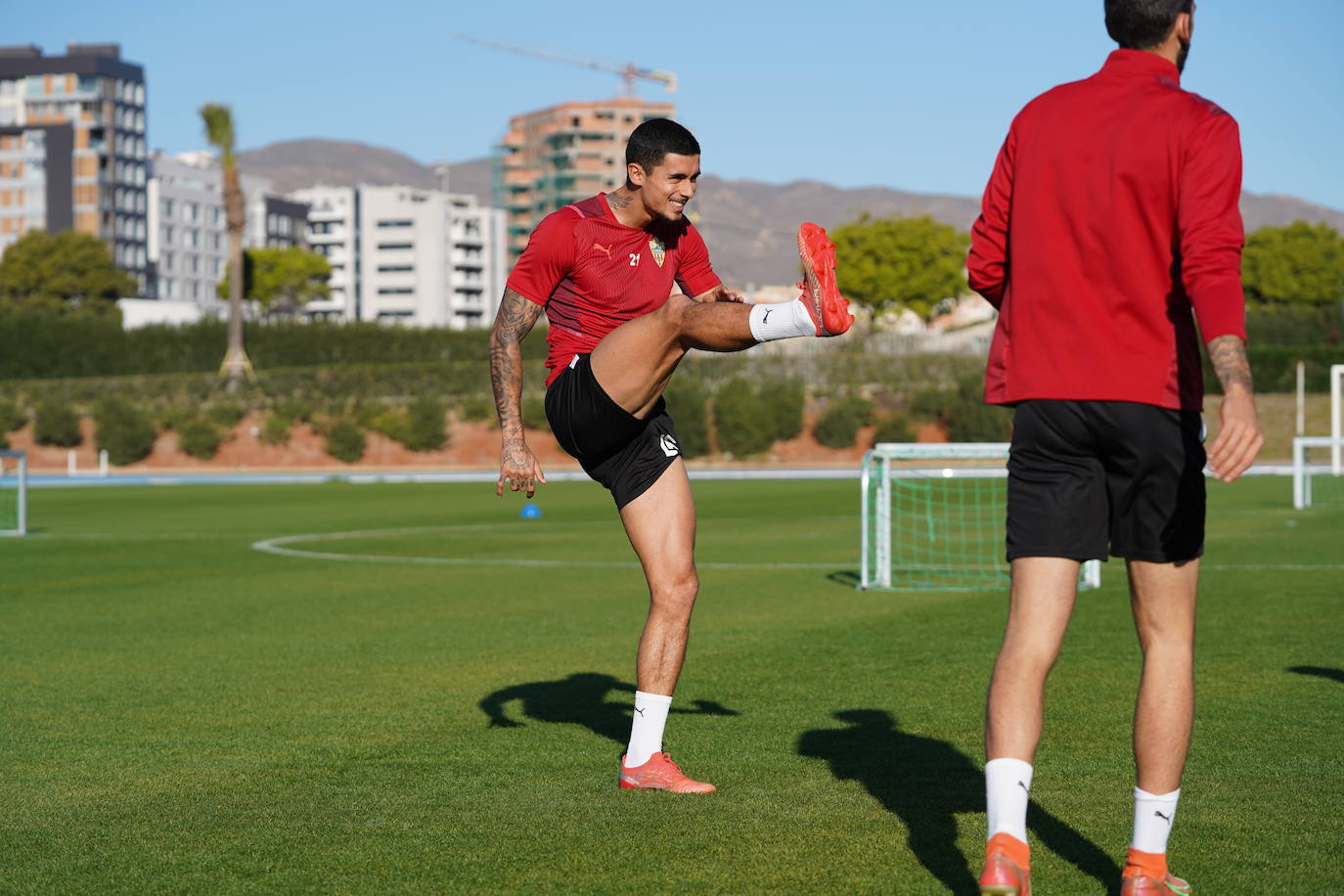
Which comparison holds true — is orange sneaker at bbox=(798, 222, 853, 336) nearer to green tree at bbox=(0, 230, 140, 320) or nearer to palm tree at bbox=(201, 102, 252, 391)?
palm tree at bbox=(201, 102, 252, 391)

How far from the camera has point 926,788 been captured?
5.29 metres

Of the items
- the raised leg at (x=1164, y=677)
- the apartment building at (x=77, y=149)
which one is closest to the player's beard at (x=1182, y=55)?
the raised leg at (x=1164, y=677)

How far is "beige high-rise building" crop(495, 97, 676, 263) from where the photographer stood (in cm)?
17512

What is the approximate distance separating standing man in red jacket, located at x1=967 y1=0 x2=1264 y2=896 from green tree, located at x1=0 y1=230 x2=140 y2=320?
102 meters

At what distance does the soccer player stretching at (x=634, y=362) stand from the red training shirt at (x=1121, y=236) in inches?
64.1

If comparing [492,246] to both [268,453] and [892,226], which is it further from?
[268,453]

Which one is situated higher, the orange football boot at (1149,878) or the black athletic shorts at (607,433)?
the black athletic shorts at (607,433)

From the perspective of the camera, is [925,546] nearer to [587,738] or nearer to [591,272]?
[587,738]

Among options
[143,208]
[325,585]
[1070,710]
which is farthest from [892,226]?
[1070,710]

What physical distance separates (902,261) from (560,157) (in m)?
91.9

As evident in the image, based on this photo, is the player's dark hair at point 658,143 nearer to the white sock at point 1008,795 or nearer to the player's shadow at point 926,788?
the player's shadow at point 926,788

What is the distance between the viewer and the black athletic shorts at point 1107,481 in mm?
3605

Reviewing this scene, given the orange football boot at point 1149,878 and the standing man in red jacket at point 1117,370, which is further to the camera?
the orange football boot at point 1149,878

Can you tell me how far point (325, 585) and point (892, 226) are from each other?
82228mm
